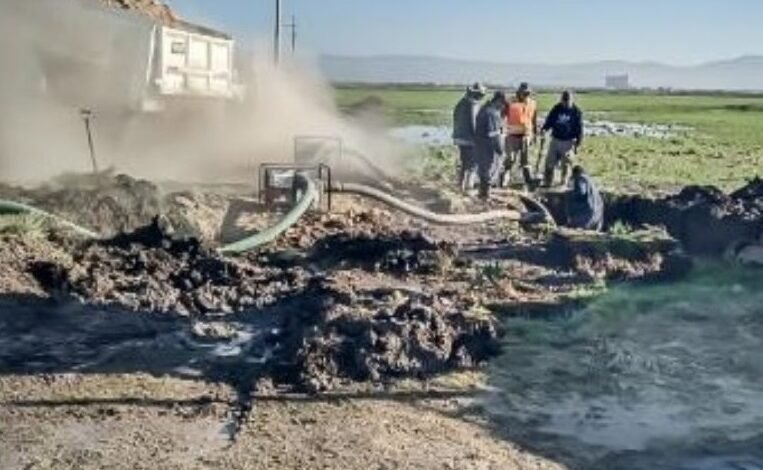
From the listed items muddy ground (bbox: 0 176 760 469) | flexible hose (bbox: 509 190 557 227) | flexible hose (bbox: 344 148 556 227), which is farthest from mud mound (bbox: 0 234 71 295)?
flexible hose (bbox: 509 190 557 227)

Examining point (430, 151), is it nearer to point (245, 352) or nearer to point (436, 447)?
point (245, 352)

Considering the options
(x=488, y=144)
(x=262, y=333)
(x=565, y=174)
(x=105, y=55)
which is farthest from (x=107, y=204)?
(x=565, y=174)

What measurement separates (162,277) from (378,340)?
302cm

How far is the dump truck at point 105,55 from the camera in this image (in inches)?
647

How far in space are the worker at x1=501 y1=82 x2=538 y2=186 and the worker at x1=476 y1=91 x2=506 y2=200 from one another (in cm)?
150

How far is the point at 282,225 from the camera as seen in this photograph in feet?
41.9

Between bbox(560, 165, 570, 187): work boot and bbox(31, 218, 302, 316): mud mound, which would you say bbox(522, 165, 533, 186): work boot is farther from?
bbox(31, 218, 302, 316): mud mound

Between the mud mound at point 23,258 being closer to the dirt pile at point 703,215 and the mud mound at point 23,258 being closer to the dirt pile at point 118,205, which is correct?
the dirt pile at point 118,205

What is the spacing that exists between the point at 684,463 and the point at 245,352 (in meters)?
3.30

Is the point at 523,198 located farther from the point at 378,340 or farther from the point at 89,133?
the point at 378,340

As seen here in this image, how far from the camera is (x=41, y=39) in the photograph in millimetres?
16328

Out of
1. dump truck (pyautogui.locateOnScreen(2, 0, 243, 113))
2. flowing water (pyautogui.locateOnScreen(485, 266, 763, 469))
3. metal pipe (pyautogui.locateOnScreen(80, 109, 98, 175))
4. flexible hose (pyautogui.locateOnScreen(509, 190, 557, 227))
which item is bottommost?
flowing water (pyautogui.locateOnScreen(485, 266, 763, 469))

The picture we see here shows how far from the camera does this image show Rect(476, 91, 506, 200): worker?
16672mm

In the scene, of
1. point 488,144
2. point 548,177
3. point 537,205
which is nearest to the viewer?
point 537,205
